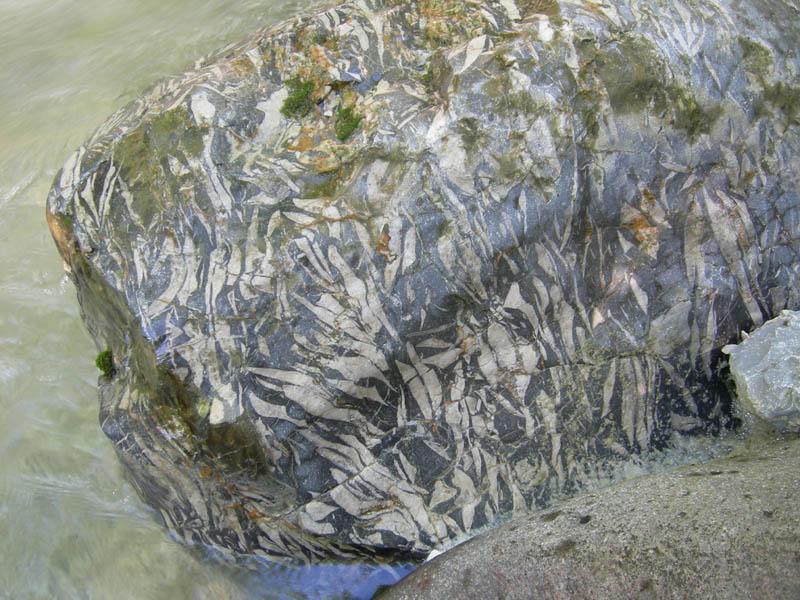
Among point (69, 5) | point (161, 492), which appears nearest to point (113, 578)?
point (161, 492)

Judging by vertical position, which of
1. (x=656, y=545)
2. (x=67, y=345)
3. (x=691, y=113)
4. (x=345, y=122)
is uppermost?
(x=345, y=122)

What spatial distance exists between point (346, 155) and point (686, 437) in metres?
1.52

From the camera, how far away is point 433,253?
2.08 metres

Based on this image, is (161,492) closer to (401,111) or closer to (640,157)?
(401,111)

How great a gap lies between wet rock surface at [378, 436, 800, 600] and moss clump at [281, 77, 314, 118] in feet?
5.00

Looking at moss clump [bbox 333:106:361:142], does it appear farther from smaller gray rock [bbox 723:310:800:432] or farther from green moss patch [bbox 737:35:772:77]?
smaller gray rock [bbox 723:310:800:432]

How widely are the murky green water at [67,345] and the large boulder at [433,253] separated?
0.29 metres

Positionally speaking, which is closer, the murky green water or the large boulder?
the large boulder

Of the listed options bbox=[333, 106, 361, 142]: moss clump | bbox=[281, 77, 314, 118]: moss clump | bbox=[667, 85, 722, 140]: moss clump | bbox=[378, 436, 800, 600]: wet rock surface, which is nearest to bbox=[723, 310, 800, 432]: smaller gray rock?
bbox=[378, 436, 800, 600]: wet rock surface

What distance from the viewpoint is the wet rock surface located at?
1.54 metres

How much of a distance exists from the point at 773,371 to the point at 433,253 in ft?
3.80

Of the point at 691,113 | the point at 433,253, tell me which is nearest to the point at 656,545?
the point at 433,253

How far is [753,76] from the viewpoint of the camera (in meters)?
2.21

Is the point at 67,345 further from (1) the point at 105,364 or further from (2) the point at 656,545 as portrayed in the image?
(2) the point at 656,545
